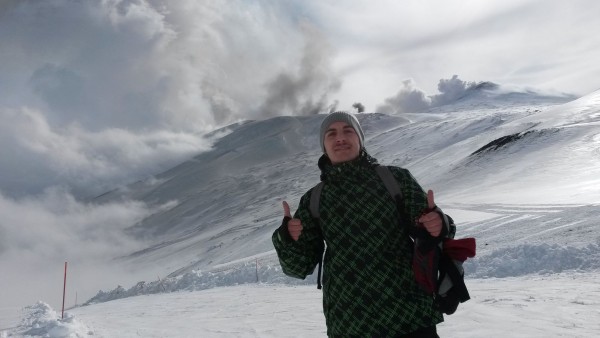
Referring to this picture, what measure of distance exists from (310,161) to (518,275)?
9515 centimetres

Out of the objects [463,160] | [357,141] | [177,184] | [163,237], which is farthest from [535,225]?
[177,184]

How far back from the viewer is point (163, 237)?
91.2 m

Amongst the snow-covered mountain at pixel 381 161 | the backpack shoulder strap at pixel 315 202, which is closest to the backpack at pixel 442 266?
the backpack shoulder strap at pixel 315 202

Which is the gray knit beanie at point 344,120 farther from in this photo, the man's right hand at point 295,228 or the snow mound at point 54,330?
the snow mound at point 54,330

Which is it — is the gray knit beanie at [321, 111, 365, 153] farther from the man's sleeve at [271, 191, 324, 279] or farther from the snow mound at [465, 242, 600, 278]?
the snow mound at [465, 242, 600, 278]

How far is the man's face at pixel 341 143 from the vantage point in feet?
9.03

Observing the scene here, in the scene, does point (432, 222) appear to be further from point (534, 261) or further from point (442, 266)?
point (534, 261)

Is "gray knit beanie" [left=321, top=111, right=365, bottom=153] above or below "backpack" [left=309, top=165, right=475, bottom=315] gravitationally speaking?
above

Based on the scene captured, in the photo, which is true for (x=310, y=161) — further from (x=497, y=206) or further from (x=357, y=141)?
(x=357, y=141)

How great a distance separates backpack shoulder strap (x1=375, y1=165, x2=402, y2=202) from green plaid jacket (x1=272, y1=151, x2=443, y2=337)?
0.08 feet

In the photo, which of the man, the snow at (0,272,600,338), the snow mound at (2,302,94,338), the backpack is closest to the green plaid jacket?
the man

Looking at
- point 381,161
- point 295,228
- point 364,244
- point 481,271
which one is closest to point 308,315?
point 481,271

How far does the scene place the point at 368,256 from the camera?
2533mm

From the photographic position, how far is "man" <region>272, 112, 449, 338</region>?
8.14 ft
